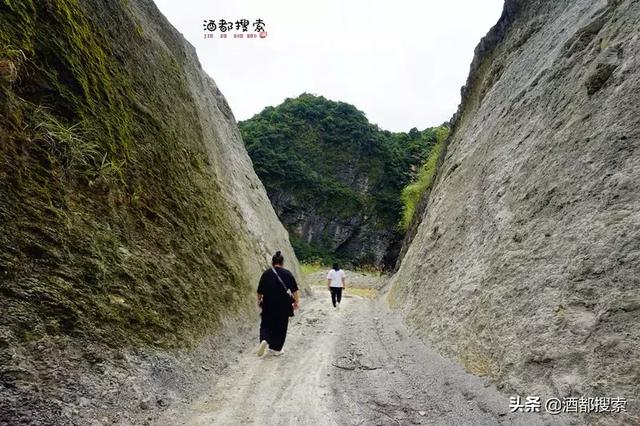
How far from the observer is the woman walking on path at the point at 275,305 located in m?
6.89

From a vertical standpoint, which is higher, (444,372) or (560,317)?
(560,317)

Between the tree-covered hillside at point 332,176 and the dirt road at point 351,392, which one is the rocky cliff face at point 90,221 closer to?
the dirt road at point 351,392

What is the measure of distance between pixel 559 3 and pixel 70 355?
491 inches

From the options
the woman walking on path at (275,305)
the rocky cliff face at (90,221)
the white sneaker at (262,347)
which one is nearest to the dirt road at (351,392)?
the white sneaker at (262,347)

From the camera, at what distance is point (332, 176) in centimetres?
5366

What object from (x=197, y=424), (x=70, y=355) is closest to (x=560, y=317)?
(x=197, y=424)

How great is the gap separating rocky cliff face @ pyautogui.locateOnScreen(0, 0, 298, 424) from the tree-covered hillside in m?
41.8

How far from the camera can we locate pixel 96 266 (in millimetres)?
4410

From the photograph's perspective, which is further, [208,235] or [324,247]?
[324,247]

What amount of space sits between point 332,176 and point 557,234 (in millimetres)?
49177

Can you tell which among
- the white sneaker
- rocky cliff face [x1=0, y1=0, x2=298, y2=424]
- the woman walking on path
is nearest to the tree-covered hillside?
the woman walking on path

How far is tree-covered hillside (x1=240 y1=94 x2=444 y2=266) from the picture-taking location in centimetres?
5116

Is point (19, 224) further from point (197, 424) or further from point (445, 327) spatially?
point (445, 327)

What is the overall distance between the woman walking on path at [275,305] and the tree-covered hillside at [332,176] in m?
41.7
